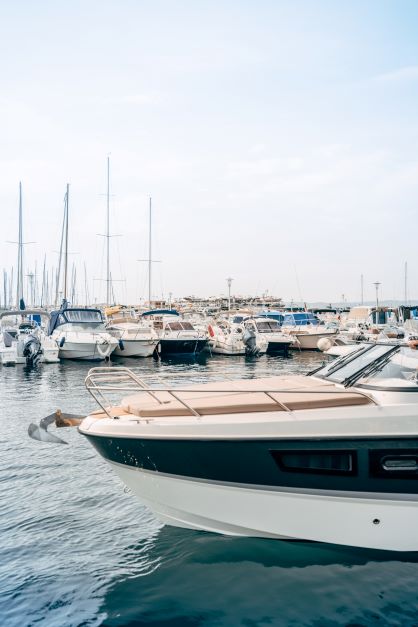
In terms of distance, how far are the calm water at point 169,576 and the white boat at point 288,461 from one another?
26 cm

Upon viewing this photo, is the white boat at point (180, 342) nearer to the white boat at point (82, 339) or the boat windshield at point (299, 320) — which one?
the white boat at point (82, 339)

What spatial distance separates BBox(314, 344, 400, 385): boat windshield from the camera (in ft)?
19.8

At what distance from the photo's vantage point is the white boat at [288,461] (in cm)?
500

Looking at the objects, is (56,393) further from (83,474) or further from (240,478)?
(240,478)

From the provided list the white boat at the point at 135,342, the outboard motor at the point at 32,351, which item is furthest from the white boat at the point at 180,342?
the outboard motor at the point at 32,351

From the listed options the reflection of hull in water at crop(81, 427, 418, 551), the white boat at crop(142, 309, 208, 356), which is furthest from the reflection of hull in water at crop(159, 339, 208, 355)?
the reflection of hull in water at crop(81, 427, 418, 551)

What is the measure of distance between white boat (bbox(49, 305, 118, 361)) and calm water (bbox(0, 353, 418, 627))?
21.8 meters

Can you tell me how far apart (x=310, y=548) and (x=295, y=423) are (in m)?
1.31

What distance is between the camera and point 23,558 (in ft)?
18.9

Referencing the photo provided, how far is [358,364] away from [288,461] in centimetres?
175

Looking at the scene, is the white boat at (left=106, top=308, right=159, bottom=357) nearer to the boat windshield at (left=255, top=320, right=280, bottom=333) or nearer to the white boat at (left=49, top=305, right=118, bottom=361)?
the white boat at (left=49, top=305, right=118, bottom=361)

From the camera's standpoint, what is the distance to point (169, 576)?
17.5ft

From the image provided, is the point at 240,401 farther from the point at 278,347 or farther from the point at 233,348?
the point at 233,348

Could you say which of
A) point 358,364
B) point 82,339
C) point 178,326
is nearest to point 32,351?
point 82,339
